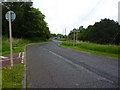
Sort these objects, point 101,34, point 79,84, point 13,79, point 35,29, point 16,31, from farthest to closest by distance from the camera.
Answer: point 101,34 < point 35,29 < point 16,31 < point 13,79 < point 79,84

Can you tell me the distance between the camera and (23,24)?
47.5 metres

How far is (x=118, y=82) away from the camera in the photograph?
5285mm

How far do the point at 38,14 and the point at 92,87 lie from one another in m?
50.3

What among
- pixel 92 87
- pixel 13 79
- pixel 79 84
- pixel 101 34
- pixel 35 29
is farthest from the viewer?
pixel 101 34

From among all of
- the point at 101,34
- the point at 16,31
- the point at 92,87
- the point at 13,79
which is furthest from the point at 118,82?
the point at 101,34

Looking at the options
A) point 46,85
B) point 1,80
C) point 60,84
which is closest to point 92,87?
point 60,84

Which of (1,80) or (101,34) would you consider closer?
(1,80)

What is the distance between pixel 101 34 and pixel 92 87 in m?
57.6

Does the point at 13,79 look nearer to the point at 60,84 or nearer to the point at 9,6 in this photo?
the point at 60,84


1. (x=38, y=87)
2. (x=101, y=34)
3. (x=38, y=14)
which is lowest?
(x=38, y=87)

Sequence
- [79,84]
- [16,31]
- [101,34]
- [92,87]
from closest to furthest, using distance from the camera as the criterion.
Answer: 1. [92,87]
2. [79,84]
3. [16,31]
4. [101,34]

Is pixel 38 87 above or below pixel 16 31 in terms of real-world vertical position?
below

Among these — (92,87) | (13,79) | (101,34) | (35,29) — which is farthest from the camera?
(101,34)

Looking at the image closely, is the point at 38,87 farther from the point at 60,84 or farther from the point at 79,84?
the point at 79,84
